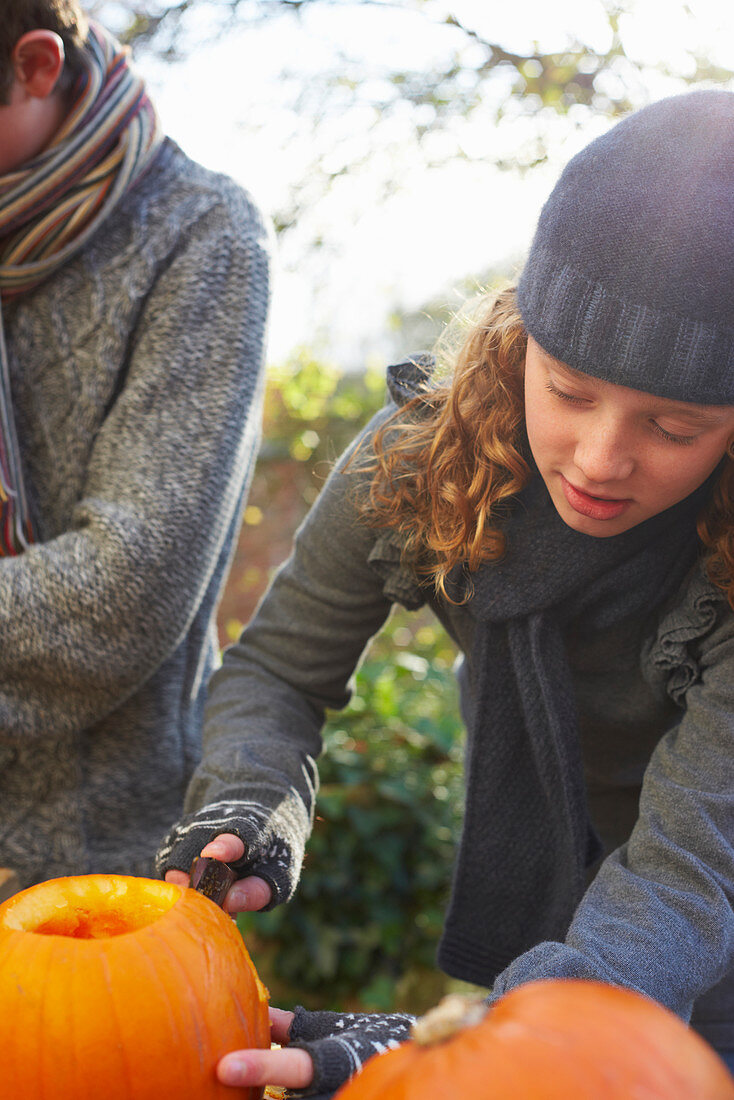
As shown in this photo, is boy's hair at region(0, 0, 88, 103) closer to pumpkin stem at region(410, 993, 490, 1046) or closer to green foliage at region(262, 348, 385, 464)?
pumpkin stem at region(410, 993, 490, 1046)

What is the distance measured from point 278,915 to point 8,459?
1.61 metres

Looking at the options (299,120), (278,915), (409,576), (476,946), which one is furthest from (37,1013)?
(299,120)

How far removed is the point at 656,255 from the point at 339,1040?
30.4 inches

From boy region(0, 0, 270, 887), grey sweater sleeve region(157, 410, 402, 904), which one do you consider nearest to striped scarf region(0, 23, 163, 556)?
boy region(0, 0, 270, 887)

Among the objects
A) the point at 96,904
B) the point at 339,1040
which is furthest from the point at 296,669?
the point at 339,1040

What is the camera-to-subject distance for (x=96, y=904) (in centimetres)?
90

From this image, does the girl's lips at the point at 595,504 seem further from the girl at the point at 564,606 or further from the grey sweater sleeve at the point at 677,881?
the grey sweater sleeve at the point at 677,881

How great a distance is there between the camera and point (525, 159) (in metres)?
3.06

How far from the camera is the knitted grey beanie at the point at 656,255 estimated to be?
913 mm

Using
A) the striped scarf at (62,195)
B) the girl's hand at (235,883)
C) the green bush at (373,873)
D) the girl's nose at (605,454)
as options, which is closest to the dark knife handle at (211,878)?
the girl's hand at (235,883)

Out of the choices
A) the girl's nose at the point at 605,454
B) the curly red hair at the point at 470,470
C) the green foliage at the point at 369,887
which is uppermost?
the girl's nose at the point at 605,454

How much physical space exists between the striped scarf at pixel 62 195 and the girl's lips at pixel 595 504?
2.96 feet

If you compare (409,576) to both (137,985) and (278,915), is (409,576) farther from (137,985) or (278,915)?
(278,915)

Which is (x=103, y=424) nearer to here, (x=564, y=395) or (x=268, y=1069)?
(x=564, y=395)
